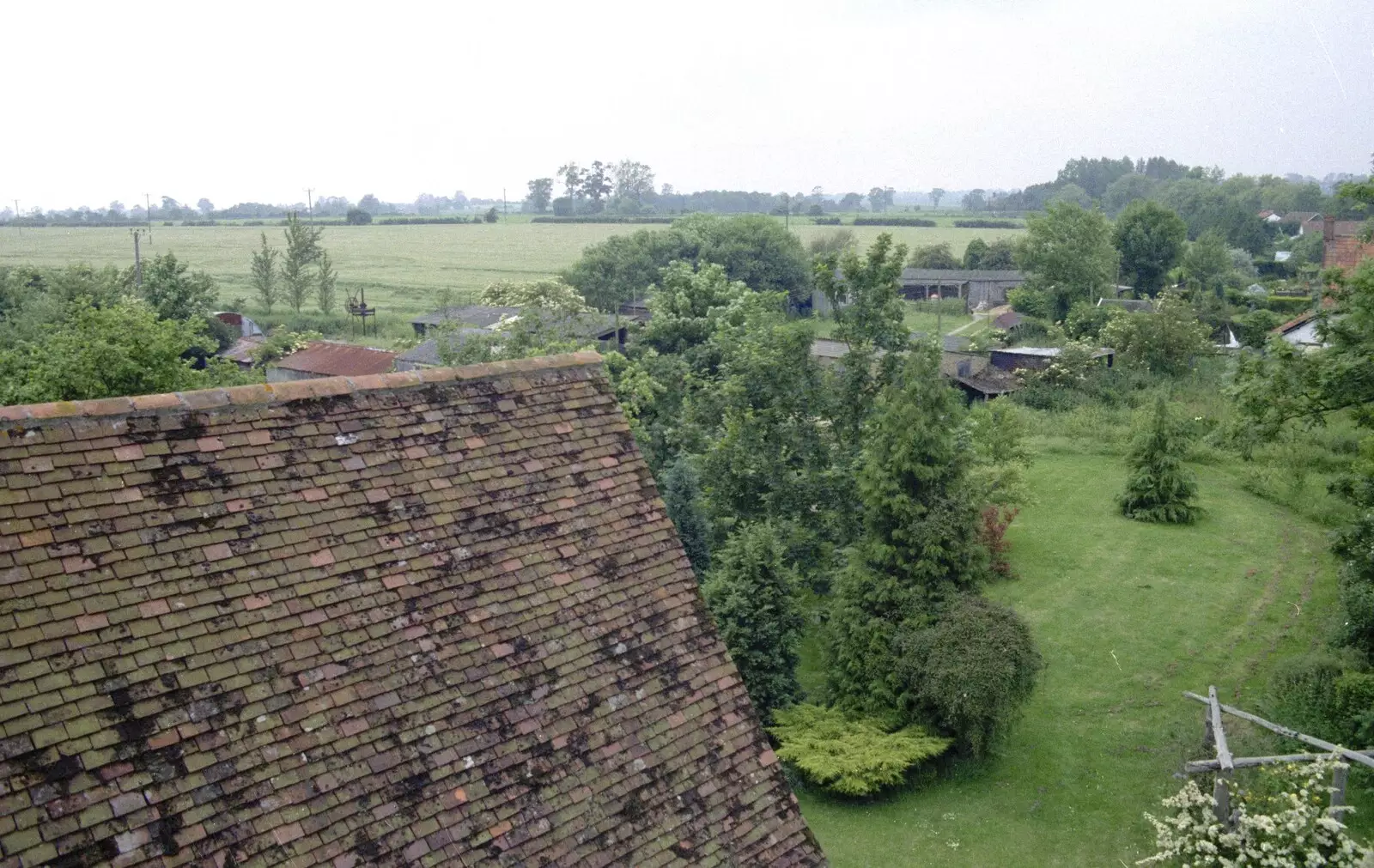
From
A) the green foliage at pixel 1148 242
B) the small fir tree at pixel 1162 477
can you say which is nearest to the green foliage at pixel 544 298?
the small fir tree at pixel 1162 477

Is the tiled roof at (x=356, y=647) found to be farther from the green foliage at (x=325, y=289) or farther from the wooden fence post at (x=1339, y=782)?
the green foliage at (x=325, y=289)

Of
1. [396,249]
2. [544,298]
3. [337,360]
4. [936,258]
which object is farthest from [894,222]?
[544,298]

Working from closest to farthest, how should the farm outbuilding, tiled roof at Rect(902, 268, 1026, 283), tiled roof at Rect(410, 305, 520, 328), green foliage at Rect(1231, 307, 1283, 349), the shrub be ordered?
the shrub < green foliage at Rect(1231, 307, 1283, 349) < the farm outbuilding < tiled roof at Rect(410, 305, 520, 328) < tiled roof at Rect(902, 268, 1026, 283)

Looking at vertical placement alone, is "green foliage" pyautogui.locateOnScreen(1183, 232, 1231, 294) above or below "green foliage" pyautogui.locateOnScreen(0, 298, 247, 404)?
above

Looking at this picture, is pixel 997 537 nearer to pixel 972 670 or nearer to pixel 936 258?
pixel 972 670

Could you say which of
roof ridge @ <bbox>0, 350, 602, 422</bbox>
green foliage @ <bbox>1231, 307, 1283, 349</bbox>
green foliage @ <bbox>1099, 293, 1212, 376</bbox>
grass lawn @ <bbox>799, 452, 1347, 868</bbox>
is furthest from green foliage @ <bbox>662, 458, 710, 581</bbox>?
green foliage @ <bbox>1099, 293, 1212, 376</bbox>

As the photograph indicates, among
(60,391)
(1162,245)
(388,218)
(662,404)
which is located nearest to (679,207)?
(388,218)

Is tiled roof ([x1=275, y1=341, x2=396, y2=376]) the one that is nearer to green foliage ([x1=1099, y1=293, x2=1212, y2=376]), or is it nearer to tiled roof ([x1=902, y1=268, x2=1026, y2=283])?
green foliage ([x1=1099, y1=293, x2=1212, y2=376])
